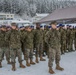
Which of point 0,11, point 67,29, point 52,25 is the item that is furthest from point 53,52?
point 0,11

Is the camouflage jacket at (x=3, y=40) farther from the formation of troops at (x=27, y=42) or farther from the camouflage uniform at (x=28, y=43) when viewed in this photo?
the camouflage uniform at (x=28, y=43)

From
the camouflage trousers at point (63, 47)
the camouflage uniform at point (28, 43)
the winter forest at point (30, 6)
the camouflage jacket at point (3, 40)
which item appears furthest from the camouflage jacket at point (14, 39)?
the winter forest at point (30, 6)

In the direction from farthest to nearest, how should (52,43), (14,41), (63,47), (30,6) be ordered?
1. (30,6)
2. (63,47)
3. (14,41)
4. (52,43)

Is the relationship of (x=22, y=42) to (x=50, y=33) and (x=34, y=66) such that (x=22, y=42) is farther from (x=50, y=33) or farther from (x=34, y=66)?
(x=50, y=33)

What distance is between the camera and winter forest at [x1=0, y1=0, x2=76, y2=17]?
109 metres

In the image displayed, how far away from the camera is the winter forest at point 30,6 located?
4291 inches

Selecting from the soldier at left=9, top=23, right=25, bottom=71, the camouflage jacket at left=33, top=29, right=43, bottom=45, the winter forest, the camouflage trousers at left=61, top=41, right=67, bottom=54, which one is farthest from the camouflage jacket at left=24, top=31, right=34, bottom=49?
the winter forest

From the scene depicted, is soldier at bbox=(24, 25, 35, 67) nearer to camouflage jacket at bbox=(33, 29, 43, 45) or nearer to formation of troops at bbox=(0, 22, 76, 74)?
formation of troops at bbox=(0, 22, 76, 74)

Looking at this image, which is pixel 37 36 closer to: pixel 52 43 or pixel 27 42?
pixel 27 42

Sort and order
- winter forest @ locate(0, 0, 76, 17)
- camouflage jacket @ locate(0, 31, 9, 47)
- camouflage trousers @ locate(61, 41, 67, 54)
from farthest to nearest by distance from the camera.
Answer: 1. winter forest @ locate(0, 0, 76, 17)
2. camouflage trousers @ locate(61, 41, 67, 54)
3. camouflage jacket @ locate(0, 31, 9, 47)

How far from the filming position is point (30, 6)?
405 feet

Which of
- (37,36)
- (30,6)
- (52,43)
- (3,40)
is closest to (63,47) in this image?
(37,36)

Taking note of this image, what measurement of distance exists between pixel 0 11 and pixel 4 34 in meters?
102

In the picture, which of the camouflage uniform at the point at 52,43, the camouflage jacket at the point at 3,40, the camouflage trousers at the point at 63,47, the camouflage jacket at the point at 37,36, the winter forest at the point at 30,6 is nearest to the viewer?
the camouflage uniform at the point at 52,43
